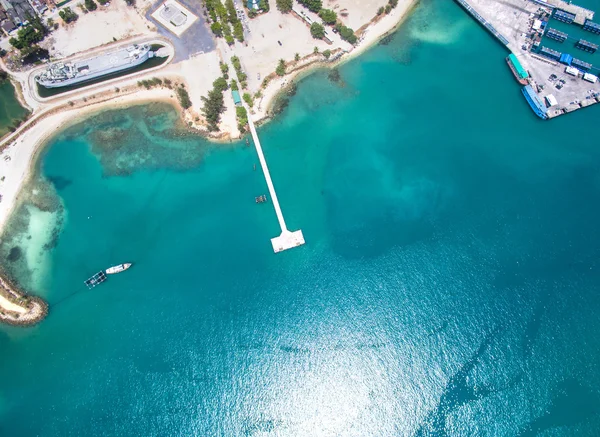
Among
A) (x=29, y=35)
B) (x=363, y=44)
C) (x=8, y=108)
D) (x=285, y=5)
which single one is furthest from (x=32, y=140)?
(x=363, y=44)

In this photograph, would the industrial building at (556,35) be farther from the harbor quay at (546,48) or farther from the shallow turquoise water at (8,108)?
the shallow turquoise water at (8,108)

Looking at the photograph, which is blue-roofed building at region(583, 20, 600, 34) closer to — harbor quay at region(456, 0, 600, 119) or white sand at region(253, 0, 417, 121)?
harbor quay at region(456, 0, 600, 119)

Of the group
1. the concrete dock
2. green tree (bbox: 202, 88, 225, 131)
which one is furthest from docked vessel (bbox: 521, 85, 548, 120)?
green tree (bbox: 202, 88, 225, 131)

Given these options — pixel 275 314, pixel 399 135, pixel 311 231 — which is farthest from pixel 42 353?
pixel 399 135

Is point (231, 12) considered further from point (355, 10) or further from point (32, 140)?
point (32, 140)

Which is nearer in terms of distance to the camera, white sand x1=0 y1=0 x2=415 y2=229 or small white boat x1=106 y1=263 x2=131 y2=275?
small white boat x1=106 y1=263 x2=131 y2=275
